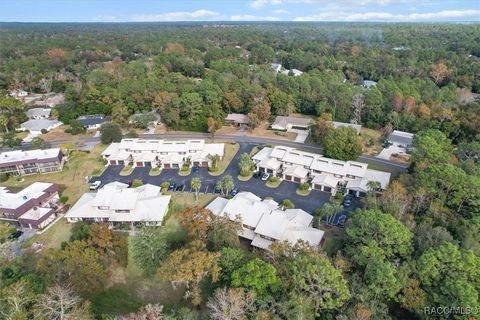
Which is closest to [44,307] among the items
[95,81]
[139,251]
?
[139,251]

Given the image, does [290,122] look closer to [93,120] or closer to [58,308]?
[93,120]

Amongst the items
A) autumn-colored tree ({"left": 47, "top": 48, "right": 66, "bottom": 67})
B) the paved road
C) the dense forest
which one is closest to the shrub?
the dense forest

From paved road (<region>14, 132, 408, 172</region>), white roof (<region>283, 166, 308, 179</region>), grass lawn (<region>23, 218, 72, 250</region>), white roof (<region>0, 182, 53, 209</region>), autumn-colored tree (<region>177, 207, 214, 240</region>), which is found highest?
autumn-colored tree (<region>177, 207, 214, 240</region>)

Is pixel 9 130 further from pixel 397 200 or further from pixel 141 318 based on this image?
pixel 397 200

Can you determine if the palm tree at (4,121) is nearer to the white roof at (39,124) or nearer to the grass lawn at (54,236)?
the white roof at (39,124)

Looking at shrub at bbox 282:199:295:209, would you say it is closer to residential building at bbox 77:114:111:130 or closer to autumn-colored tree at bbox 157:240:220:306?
autumn-colored tree at bbox 157:240:220:306
